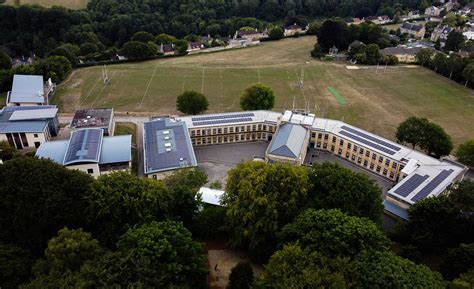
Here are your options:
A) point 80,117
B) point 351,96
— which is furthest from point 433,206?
point 80,117

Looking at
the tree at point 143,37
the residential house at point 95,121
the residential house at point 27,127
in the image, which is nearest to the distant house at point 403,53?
the tree at point 143,37

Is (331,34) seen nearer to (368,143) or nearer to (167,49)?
(167,49)

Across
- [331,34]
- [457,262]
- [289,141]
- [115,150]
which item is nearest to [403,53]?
[331,34]

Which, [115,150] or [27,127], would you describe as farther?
[27,127]

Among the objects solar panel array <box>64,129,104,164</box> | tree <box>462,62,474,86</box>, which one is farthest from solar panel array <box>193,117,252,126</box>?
tree <box>462,62,474,86</box>

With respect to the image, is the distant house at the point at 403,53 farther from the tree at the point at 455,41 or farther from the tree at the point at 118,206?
the tree at the point at 118,206

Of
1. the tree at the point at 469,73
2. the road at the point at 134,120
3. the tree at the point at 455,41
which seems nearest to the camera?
the road at the point at 134,120
